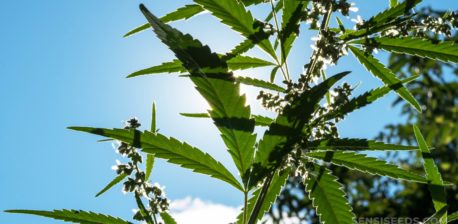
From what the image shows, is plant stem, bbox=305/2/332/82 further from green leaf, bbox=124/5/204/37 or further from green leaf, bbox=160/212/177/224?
green leaf, bbox=160/212/177/224

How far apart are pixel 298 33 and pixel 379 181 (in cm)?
1760

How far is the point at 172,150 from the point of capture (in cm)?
154

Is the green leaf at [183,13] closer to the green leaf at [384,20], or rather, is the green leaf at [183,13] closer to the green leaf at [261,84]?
the green leaf at [261,84]

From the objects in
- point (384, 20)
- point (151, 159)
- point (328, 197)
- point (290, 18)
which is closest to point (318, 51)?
point (290, 18)

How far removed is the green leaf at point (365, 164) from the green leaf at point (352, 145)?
0.07m

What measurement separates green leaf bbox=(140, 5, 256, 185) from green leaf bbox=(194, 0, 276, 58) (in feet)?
0.96

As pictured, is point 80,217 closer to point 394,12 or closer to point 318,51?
point 318,51

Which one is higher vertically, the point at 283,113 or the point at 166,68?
the point at 166,68

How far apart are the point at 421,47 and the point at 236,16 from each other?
2.72 feet

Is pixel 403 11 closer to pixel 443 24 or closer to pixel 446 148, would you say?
pixel 443 24

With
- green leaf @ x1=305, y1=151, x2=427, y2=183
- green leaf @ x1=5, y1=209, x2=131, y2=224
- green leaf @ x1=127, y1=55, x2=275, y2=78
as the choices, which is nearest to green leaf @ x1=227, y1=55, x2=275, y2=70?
green leaf @ x1=127, y1=55, x2=275, y2=78

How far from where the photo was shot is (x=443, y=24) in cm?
233

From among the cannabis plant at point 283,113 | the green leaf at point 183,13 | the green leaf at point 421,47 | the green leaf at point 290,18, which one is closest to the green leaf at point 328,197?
the cannabis plant at point 283,113

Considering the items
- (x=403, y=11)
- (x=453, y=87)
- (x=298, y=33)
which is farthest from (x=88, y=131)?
(x=453, y=87)
